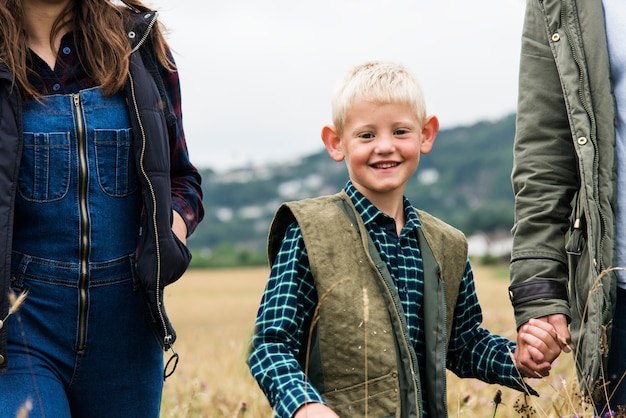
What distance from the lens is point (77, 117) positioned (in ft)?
10.2

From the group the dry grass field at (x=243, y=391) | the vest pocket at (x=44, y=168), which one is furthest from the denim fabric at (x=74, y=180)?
the dry grass field at (x=243, y=391)

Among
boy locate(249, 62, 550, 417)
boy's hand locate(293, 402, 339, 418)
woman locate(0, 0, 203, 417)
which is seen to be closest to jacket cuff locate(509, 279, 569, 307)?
boy locate(249, 62, 550, 417)

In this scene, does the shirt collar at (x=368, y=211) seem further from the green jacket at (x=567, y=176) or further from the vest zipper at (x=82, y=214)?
the vest zipper at (x=82, y=214)

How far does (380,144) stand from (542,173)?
0.64m

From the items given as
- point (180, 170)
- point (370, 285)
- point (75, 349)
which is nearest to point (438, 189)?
point (180, 170)

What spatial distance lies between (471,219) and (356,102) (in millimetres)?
105560

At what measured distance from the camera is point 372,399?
3037 mm

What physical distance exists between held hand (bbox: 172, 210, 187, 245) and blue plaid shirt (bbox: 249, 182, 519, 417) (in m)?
0.48

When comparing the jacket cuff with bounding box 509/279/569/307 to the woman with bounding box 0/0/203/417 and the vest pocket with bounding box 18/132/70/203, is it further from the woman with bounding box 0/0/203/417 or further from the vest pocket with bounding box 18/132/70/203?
the vest pocket with bounding box 18/132/70/203

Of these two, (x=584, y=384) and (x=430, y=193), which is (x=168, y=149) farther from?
(x=430, y=193)

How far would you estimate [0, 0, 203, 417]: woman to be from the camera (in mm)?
3027

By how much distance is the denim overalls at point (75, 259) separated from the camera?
9.96 feet

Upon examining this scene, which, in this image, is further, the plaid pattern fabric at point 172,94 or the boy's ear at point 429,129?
the boy's ear at point 429,129

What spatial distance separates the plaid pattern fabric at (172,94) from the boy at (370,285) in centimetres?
49
